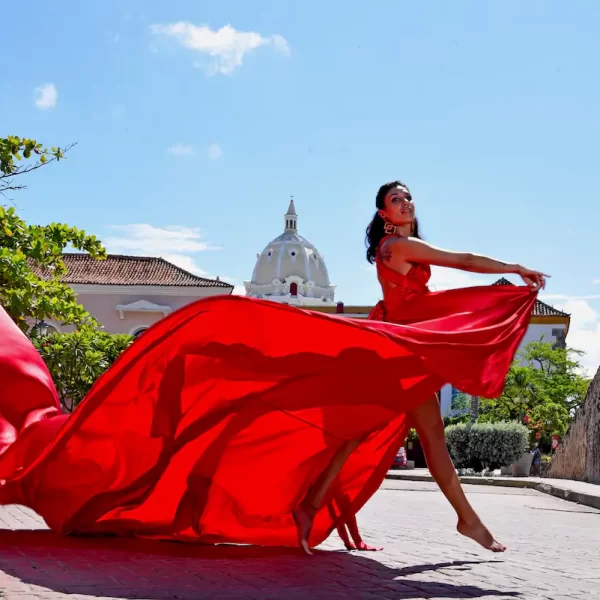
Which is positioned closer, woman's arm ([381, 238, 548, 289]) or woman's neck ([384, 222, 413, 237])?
woman's arm ([381, 238, 548, 289])

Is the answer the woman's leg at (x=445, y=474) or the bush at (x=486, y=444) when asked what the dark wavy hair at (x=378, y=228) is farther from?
the bush at (x=486, y=444)

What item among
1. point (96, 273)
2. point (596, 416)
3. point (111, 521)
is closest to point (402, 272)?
point (111, 521)

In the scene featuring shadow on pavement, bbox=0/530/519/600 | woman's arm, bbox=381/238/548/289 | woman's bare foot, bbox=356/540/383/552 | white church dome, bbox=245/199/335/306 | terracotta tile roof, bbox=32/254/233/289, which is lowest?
shadow on pavement, bbox=0/530/519/600

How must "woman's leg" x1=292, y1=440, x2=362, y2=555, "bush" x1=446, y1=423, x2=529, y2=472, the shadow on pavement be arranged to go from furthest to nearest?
"bush" x1=446, y1=423, x2=529, y2=472, "woman's leg" x1=292, y1=440, x2=362, y2=555, the shadow on pavement

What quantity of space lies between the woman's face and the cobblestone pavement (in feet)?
6.35

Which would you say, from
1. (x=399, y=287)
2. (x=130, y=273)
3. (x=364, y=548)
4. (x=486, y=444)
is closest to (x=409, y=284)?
(x=399, y=287)

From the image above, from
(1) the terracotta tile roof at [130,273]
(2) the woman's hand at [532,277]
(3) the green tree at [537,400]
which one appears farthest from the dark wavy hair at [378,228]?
(1) the terracotta tile roof at [130,273]

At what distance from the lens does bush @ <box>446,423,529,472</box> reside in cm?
2402

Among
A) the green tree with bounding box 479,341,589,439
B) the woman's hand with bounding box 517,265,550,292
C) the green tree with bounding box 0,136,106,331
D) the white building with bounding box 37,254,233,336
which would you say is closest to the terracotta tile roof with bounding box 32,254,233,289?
the white building with bounding box 37,254,233,336

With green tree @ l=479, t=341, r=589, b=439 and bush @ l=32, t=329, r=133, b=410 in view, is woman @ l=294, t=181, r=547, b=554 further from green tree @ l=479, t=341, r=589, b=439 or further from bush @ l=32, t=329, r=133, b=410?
green tree @ l=479, t=341, r=589, b=439

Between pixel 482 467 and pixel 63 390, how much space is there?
12992 mm

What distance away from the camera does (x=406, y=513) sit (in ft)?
33.5

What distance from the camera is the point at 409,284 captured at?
5621mm

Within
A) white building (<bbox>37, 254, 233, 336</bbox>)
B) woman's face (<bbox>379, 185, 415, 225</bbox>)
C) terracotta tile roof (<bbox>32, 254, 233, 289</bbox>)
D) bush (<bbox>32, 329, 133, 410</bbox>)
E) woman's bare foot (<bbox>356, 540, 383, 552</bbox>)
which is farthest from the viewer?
terracotta tile roof (<bbox>32, 254, 233, 289</bbox>)
